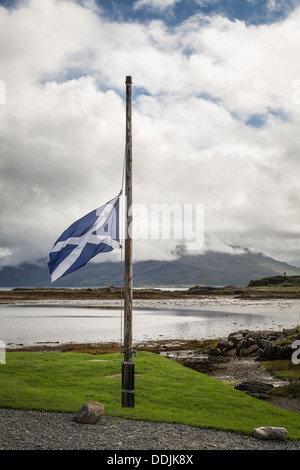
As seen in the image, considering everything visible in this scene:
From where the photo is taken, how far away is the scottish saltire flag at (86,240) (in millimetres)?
15812

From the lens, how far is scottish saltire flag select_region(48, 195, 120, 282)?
1581 cm

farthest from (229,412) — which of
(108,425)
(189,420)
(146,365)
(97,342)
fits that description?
(97,342)

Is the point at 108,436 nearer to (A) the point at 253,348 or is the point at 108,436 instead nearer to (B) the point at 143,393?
(B) the point at 143,393

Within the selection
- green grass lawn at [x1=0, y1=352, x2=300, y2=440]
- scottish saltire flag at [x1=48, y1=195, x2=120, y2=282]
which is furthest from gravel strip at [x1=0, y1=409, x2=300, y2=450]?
scottish saltire flag at [x1=48, y1=195, x2=120, y2=282]

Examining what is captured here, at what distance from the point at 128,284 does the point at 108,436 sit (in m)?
5.25

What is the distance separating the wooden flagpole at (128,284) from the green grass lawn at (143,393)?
87 cm

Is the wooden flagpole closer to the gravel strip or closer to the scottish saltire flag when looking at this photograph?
the scottish saltire flag

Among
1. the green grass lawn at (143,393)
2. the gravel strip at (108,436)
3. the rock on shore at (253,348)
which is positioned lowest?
the rock on shore at (253,348)

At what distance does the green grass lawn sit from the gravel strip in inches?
31.8

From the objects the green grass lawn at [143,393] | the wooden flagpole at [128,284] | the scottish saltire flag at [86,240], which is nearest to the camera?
the wooden flagpole at [128,284]

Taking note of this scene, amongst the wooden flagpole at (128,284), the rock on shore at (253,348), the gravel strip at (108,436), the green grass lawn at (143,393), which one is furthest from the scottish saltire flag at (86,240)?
the rock on shore at (253,348)

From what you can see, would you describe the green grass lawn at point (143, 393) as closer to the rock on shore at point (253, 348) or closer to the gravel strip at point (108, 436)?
the gravel strip at point (108, 436)
